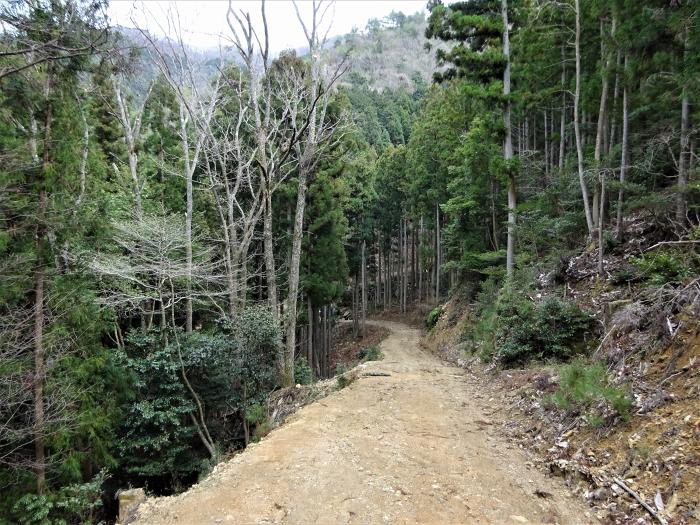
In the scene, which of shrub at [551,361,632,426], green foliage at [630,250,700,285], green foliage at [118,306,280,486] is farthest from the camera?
green foliage at [118,306,280,486]

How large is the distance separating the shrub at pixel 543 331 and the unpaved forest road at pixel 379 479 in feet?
7.07

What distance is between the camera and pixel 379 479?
13.0 feet

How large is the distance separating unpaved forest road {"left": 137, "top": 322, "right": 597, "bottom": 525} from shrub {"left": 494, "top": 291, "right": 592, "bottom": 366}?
2154 mm

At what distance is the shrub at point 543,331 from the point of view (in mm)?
7340

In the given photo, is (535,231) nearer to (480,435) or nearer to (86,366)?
(480,435)

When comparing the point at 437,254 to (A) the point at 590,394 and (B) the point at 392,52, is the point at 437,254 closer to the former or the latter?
(A) the point at 590,394

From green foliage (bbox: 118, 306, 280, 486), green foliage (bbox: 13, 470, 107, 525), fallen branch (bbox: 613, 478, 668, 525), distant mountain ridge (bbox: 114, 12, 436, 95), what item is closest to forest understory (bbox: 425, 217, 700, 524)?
fallen branch (bbox: 613, 478, 668, 525)

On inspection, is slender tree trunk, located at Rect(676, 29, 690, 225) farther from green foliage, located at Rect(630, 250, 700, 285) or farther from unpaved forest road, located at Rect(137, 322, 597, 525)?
unpaved forest road, located at Rect(137, 322, 597, 525)

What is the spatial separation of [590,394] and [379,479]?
2549mm

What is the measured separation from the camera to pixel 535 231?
1135cm

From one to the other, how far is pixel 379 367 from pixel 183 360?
15.1ft

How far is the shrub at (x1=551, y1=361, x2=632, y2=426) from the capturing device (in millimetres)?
4024

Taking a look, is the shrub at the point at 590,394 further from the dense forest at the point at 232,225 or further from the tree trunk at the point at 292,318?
the tree trunk at the point at 292,318

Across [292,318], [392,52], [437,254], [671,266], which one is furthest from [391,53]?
[671,266]
